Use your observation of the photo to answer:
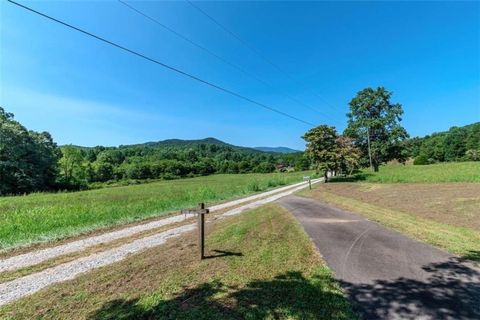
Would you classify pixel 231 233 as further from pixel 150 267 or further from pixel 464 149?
pixel 464 149

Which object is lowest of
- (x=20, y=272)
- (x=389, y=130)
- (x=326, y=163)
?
(x=20, y=272)

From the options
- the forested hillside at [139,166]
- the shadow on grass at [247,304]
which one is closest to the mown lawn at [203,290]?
the shadow on grass at [247,304]

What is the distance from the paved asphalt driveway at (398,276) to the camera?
12.4 ft

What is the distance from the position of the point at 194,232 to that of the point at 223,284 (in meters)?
4.67

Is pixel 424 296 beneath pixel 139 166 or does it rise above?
beneath

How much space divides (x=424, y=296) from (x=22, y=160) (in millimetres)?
53094

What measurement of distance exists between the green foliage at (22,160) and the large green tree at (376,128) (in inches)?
2063

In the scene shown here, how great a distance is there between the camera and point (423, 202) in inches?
554

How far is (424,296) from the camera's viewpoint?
4113mm

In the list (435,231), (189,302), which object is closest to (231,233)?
(189,302)

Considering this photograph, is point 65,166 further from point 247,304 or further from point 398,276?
point 398,276

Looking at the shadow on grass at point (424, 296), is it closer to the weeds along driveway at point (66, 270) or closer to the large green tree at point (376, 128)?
the weeds along driveway at point (66, 270)

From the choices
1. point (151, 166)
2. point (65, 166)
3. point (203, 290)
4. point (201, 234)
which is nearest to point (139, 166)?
point (151, 166)

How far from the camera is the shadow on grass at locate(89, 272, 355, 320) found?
3.68 metres
